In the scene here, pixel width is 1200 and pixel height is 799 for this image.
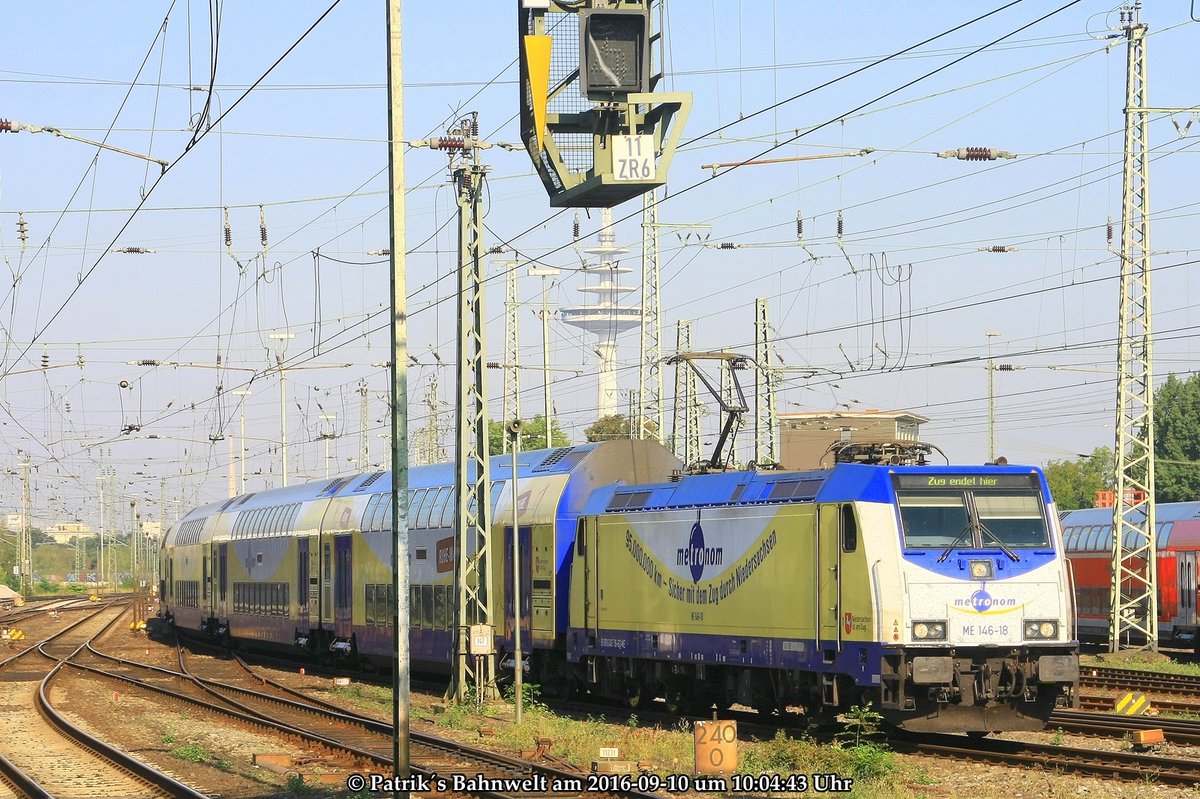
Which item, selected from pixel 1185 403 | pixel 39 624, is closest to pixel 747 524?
pixel 39 624

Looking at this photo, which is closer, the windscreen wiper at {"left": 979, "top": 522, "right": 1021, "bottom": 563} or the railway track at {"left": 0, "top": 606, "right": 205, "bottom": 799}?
the railway track at {"left": 0, "top": 606, "right": 205, "bottom": 799}

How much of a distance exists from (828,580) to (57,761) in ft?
35.8

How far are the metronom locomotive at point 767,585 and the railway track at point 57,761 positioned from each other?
742cm

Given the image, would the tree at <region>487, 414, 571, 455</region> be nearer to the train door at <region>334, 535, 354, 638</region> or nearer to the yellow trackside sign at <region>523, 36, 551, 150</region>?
the train door at <region>334, 535, 354, 638</region>

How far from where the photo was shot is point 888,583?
19.7 meters

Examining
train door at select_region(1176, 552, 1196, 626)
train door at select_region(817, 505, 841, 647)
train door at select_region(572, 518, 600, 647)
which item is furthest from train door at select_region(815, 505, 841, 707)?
train door at select_region(1176, 552, 1196, 626)

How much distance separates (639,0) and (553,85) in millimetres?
1002

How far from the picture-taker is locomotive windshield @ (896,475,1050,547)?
2005cm

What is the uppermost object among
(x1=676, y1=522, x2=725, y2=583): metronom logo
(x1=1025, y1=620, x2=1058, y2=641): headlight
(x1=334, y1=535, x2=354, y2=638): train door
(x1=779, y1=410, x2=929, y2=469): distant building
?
(x1=779, y1=410, x2=929, y2=469): distant building

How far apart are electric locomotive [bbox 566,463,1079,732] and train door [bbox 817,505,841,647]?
0.07 ft

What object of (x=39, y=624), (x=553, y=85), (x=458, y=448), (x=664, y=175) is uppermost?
(x=553, y=85)

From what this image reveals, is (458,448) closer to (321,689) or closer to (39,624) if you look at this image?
(321,689)

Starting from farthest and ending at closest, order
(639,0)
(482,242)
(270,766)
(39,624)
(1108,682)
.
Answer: (39,624) → (1108,682) → (482,242) → (270,766) → (639,0)

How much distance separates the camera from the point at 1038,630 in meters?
20.0
